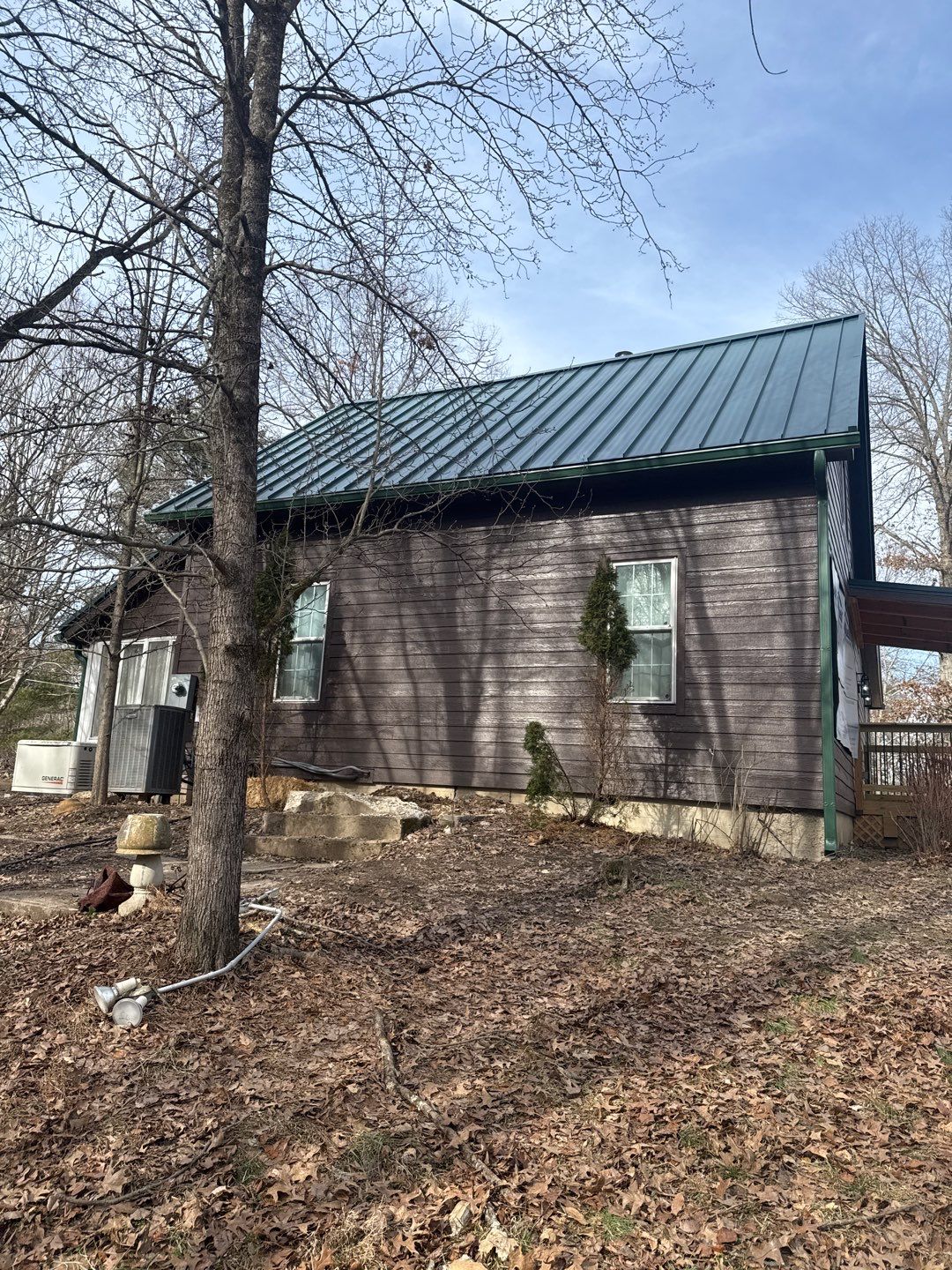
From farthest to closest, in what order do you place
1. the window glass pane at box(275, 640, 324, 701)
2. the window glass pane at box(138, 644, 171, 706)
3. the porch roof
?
the window glass pane at box(138, 644, 171, 706) → the window glass pane at box(275, 640, 324, 701) → the porch roof

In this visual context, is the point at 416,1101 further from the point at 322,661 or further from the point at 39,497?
the point at 322,661

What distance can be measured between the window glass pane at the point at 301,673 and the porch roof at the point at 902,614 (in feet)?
22.6

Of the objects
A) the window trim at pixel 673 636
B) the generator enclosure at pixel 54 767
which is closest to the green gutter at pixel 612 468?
the window trim at pixel 673 636

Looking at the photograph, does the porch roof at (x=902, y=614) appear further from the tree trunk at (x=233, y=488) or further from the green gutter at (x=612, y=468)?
the tree trunk at (x=233, y=488)

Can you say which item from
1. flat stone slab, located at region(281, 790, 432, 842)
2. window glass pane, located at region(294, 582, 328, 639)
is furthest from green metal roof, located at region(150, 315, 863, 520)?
flat stone slab, located at region(281, 790, 432, 842)

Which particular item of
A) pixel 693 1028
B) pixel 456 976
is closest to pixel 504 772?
pixel 456 976

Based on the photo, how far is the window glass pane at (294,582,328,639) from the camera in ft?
39.7

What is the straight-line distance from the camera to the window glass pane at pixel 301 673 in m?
12.1

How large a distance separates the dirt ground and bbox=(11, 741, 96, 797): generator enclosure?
7.25 meters

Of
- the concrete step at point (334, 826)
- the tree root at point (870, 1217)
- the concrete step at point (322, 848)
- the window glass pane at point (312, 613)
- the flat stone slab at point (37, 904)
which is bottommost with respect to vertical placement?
the tree root at point (870, 1217)

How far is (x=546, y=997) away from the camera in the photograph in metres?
4.77

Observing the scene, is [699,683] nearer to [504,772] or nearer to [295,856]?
[504,772]

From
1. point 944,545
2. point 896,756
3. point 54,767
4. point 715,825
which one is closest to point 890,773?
point 896,756

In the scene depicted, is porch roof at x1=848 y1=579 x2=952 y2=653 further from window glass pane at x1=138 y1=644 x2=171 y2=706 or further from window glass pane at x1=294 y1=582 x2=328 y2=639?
window glass pane at x1=138 y1=644 x2=171 y2=706
